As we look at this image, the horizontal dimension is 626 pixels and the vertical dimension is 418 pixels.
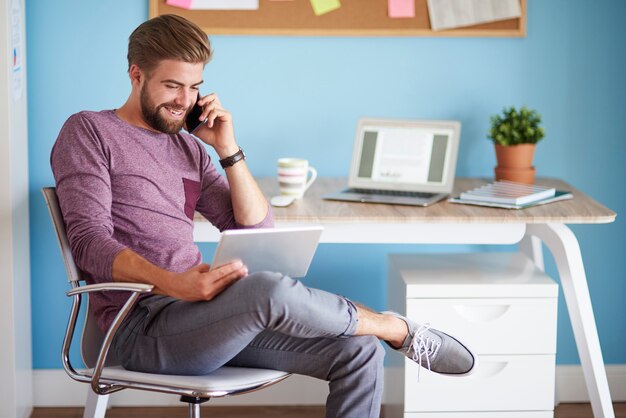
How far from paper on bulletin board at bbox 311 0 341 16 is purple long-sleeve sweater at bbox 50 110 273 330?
0.78 metres

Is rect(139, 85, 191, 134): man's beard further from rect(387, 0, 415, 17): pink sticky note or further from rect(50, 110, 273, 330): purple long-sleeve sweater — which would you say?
rect(387, 0, 415, 17): pink sticky note

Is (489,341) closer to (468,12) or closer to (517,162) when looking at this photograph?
(517,162)

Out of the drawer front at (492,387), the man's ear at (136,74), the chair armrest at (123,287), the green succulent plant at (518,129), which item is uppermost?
the man's ear at (136,74)

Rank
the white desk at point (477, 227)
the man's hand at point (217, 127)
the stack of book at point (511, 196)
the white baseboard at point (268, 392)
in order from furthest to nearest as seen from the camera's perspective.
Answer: the white baseboard at point (268, 392) → the stack of book at point (511, 196) → the white desk at point (477, 227) → the man's hand at point (217, 127)

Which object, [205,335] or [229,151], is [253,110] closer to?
[229,151]

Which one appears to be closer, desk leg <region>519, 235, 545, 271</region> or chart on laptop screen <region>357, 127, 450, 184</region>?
chart on laptop screen <region>357, 127, 450, 184</region>

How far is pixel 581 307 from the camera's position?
2562 millimetres

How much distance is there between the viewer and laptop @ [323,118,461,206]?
2.75m

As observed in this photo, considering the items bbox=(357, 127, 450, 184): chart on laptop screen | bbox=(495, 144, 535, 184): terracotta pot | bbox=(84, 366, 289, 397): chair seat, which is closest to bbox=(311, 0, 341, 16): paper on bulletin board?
bbox=(357, 127, 450, 184): chart on laptop screen

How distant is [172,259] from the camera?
7.11ft

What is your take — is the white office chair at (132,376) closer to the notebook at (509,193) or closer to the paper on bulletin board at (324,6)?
the notebook at (509,193)

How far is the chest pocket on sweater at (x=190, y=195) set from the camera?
7.59 ft

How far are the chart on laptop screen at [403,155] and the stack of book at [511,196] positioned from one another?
0.45 ft

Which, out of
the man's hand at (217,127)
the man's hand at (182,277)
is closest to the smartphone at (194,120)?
the man's hand at (217,127)
